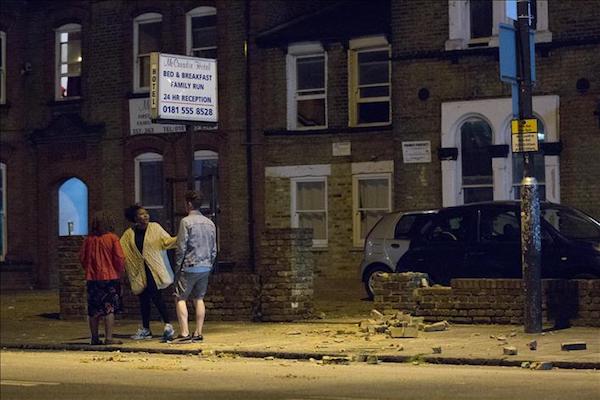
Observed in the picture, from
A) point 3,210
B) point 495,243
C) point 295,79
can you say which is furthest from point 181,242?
point 3,210

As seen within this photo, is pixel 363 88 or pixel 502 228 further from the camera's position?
pixel 363 88

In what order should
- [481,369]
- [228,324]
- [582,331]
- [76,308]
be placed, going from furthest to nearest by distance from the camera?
[76,308] → [228,324] → [582,331] → [481,369]

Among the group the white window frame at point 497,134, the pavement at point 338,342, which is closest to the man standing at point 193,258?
the pavement at point 338,342

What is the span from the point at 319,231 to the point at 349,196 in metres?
1.20

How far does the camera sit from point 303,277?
20672mm

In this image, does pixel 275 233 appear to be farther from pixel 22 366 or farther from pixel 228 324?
pixel 22 366

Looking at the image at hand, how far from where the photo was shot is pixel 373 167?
30.7m

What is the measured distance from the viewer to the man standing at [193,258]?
17.4m

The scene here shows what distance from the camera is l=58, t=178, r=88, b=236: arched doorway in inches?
1395

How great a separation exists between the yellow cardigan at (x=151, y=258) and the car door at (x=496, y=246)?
5.42m

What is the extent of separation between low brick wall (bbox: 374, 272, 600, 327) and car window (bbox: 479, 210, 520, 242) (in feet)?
7.13

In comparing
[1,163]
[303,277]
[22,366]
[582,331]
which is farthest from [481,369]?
[1,163]

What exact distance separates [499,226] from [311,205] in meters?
10.6

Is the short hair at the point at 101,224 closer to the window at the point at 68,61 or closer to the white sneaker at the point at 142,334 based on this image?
the white sneaker at the point at 142,334
